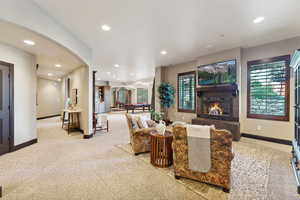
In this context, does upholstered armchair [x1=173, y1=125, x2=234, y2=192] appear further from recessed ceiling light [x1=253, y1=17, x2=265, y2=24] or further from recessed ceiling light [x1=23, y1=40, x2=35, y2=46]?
recessed ceiling light [x1=23, y1=40, x2=35, y2=46]

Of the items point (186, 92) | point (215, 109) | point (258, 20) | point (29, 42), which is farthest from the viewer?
point (186, 92)

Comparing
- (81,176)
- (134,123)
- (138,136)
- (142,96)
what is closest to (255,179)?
(138,136)

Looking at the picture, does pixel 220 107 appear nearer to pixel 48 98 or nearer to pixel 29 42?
pixel 29 42

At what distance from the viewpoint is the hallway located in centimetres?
189

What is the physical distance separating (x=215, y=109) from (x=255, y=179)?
9.97 ft

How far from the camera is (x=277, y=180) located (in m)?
2.21

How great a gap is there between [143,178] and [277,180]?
7.15ft

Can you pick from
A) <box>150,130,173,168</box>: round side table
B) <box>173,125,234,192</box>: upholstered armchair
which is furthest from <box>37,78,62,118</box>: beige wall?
<box>173,125,234,192</box>: upholstered armchair

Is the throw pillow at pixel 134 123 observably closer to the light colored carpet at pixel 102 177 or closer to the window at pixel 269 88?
the light colored carpet at pixel 102 177

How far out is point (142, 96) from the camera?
17.2 m

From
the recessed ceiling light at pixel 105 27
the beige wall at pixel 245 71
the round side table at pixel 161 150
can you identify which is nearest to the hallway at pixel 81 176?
the round side table at pixel 161 150

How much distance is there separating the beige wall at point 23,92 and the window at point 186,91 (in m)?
5.60

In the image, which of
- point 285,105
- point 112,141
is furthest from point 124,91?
point 285,105

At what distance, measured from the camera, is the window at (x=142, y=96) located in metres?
16.8
